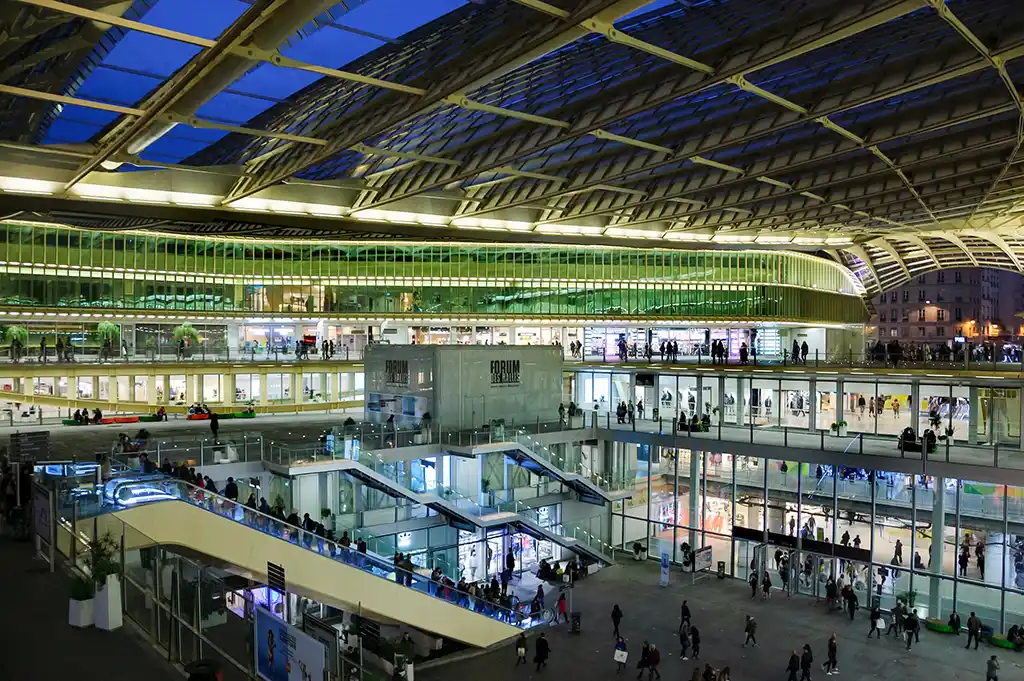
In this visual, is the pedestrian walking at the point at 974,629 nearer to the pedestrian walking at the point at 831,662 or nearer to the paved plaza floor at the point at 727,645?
the paved plaza floor at the point at 727,645

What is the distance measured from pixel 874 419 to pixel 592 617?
14372 millimetres

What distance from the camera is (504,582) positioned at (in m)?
26.8

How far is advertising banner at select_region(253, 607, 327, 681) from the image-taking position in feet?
24.8

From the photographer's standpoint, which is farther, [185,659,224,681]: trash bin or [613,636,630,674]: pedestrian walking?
Answer: [613,636,630,674]: pedestrian walking

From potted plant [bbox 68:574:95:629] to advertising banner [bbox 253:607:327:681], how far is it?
2.52 meters

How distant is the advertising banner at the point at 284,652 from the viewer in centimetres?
757

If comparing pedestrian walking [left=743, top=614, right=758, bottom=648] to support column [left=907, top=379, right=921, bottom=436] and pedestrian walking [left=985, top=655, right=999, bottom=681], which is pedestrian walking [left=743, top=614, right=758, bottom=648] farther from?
support column [left=907, top=379, right=921, bottom=436]

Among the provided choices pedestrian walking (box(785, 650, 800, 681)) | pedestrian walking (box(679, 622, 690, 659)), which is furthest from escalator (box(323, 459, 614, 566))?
pedestrian walking (box(785, 650, 800, 681))

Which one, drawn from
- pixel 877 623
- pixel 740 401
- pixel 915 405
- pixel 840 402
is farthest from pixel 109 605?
pixel 740 401

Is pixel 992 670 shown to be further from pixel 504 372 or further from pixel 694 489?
pixel 504 372

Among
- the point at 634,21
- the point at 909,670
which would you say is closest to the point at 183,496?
the point at 634,21

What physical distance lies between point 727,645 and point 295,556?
1240cm

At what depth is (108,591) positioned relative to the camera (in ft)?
30.6

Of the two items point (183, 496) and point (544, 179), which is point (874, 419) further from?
point (183, 496)
